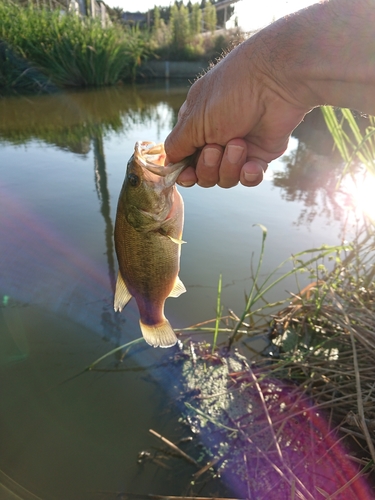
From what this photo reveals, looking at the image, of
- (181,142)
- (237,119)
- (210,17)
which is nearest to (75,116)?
(181,142)

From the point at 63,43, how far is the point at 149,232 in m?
15.2

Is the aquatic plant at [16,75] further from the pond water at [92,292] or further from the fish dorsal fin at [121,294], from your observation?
the fish dorsal fin at [121,294]

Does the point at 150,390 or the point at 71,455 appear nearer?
the point at 71,455

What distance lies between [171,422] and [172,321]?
3.27 feet

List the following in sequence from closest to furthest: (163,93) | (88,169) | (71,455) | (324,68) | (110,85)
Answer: (324,68) → (71,455) → (88,169) → (163,93) → (110,85)

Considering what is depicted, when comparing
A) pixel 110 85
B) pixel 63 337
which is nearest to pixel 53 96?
pixel 110 85

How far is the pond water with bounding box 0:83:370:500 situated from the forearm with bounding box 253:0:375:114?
6.19 feet

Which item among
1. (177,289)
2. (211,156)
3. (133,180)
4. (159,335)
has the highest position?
(211,156)

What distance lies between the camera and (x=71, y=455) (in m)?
2.25

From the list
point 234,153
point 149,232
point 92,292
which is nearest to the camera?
point 234,153

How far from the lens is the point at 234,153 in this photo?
1.79 metres

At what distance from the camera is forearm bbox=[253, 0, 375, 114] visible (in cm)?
143

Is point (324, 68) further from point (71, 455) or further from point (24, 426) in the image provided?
point (24, 426)

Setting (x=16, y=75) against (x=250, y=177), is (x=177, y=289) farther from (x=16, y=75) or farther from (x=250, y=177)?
(x=16, y=75)
